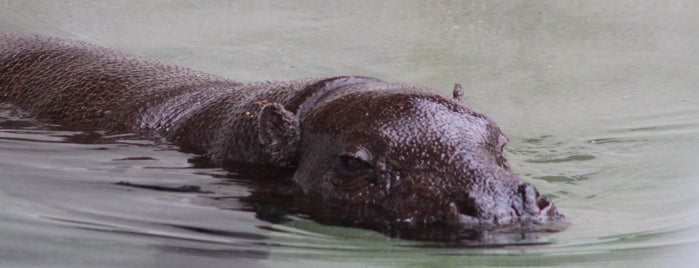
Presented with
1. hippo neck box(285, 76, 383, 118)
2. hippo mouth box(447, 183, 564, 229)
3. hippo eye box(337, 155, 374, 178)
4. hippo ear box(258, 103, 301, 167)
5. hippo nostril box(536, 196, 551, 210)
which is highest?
hippo neck box(285, 76, 383, 118)

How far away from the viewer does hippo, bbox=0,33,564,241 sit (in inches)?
204

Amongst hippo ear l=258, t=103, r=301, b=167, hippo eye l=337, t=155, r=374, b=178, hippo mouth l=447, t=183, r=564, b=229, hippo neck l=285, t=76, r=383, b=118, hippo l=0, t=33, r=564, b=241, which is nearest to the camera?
hippo mouth l=447, t=183, r=564, b=229

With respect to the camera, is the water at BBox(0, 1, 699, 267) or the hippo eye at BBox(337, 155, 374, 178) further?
the hippo eye at BBox(337, 155, 374, 178)

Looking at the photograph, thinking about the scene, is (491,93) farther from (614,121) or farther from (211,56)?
(211,56)

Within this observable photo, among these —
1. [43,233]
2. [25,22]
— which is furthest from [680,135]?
[25,22]

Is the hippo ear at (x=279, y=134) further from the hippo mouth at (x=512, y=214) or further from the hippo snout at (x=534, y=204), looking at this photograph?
the hippo snout at (x=534, y=204)

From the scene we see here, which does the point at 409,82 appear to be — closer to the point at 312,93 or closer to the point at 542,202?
the point at 312,93

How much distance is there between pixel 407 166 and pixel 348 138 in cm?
38

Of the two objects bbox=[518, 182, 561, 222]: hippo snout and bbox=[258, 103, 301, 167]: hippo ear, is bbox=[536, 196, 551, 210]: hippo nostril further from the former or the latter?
bbox=[258, 103, 301, 167]: hippo ear

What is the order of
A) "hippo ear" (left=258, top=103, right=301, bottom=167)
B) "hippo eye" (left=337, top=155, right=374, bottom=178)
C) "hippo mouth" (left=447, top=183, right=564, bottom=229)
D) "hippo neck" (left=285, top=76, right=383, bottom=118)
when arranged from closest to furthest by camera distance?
"hippo mouth" (left=447, top=183, right=564, bottom=229)
"hippo eye" (left=337, top=155, right=374, bottom=178)
"hippo ear" (left=258, top=103, right=301, bottom=167)
"hippo neck" (left=285, top=76, right=383, bottom=118)

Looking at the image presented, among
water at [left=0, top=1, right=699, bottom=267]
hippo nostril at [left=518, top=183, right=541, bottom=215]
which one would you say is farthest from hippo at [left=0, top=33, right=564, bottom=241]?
water at [left=0, top=1, right=699, bottom=267]

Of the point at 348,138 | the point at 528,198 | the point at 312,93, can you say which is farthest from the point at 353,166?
the point at 528,198

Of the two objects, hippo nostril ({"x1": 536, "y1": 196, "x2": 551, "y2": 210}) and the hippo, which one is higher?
the hippo

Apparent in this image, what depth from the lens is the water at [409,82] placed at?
5.21m
